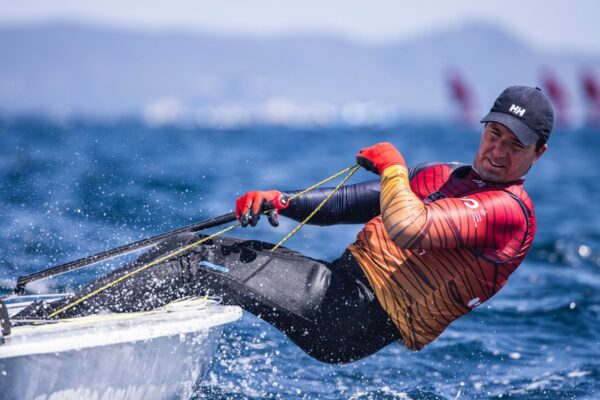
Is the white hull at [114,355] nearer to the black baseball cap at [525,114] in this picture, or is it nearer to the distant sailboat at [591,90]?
the black baseball cap at [525,114]

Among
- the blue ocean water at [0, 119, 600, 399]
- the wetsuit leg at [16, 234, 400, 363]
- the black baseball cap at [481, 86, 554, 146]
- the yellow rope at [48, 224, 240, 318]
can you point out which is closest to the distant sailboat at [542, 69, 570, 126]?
the blue ocean water at [0, 119, 600, 399]

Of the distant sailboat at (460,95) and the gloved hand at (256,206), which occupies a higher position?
the distant sailboat at (460,95)

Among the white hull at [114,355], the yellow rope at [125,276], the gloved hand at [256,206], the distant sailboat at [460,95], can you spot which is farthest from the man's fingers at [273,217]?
the distant sailboat at [460,95]

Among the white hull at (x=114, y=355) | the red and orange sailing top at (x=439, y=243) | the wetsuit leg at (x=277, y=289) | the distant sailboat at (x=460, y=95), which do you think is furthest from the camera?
the distant sailboat at (x=460, y=95)

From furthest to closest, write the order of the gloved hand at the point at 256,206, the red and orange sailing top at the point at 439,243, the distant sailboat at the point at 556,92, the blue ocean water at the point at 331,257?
1. the distant sailboat at the point at 556,92
2. the blue ocean water at the point at 331,257
3. the gloved hand at the point at 256,206
4. the red and orange sailing top at the point at 439,243

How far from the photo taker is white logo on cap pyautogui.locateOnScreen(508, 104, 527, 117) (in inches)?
126

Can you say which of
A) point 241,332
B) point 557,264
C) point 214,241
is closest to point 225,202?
point 557,264

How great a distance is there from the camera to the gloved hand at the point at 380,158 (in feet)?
10.8

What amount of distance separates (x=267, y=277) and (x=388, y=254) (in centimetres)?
52

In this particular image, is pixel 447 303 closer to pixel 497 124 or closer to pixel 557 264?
pixel 497 124

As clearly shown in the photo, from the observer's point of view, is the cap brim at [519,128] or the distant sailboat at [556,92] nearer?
the cap brim at [519,128]

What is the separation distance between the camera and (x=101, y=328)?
299 cm

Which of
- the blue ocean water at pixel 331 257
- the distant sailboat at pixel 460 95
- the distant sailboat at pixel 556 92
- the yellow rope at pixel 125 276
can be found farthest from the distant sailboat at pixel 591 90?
the yellow rope at pixel 125 276

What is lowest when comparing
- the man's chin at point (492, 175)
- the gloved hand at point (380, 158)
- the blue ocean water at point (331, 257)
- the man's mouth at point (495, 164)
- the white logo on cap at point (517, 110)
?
the blue ocean water at point (331, 257)
